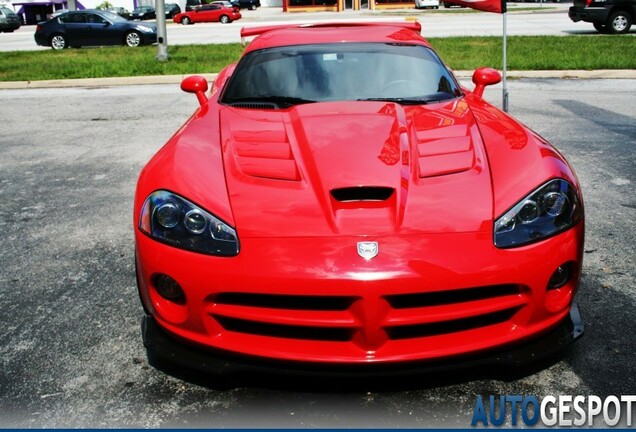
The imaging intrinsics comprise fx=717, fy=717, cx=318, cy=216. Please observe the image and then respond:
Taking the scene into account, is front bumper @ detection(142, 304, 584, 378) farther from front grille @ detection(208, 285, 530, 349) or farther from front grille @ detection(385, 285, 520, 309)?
front grille @ detection(385, 285, 520, 309)

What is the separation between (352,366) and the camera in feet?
8.07

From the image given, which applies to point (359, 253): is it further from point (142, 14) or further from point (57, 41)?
point (142, 14)

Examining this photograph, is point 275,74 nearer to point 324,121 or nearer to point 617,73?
point 324,121

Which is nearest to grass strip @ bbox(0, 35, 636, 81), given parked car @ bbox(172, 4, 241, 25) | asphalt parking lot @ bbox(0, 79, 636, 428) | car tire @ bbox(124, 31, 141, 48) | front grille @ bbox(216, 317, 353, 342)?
car tire @ bbox(124, 31, 141, 48)

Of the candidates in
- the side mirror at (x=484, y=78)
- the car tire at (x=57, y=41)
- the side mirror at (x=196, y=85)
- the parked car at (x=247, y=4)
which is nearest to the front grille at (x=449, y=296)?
the side mirror at (x=484, y=78)

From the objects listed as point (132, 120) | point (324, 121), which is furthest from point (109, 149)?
point (324, 121)

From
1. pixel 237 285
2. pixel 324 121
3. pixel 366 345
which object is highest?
pixel 324 121

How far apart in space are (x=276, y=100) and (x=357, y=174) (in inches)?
48.9

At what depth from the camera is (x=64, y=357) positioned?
3182 millimetres

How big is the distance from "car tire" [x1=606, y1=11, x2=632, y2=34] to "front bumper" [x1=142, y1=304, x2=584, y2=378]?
19122 millimetres

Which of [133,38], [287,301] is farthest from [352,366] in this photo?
[133,38]

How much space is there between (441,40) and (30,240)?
14.8 m

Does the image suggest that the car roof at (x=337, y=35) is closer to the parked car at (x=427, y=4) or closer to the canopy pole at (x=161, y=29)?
the canopy pole at (x=161, y=29)

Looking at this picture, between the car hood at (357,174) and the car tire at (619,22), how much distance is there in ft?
59.9
